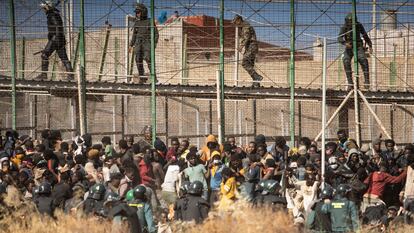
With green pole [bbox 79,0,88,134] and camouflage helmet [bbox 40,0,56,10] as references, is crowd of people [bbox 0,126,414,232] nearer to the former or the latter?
green pole [bbox 79,0,88,134]

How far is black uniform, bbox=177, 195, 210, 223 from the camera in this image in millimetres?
17406

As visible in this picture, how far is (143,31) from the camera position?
2464 cm

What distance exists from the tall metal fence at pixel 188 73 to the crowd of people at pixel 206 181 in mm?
2045

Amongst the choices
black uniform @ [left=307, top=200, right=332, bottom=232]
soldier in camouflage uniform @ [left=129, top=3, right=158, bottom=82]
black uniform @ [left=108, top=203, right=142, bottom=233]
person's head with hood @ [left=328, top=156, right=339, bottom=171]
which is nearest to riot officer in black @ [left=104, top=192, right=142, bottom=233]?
black uniform @ [left=108, top=203, right=142, bottom=233]

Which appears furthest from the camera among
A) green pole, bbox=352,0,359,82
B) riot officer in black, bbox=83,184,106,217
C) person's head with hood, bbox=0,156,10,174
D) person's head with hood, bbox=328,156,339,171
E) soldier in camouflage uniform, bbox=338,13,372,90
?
soldier in camouflage uniform, bbox=338,13,372,90

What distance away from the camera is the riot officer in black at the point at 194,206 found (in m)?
17.4

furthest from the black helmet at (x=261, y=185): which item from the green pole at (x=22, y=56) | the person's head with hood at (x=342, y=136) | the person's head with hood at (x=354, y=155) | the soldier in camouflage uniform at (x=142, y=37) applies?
the green pole at (x=22, y=56)

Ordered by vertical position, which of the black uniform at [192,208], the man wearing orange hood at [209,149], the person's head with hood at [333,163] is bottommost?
the black uniform at [192,208]

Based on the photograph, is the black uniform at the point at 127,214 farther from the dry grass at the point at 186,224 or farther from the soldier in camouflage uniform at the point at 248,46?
the soldier in camouflage uniform at the point at 248,46

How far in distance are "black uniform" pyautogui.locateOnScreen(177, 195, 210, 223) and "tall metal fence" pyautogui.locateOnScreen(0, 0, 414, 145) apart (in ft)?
21.2

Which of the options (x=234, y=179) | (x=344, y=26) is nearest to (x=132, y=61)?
(x=344, y=26)

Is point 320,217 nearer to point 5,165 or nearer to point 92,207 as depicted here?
point 92,207

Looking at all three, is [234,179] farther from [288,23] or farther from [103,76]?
[103,76]

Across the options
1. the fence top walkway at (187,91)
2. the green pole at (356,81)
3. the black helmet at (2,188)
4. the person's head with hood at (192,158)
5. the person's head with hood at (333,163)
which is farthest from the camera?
the fence top walkway at (187,91)
